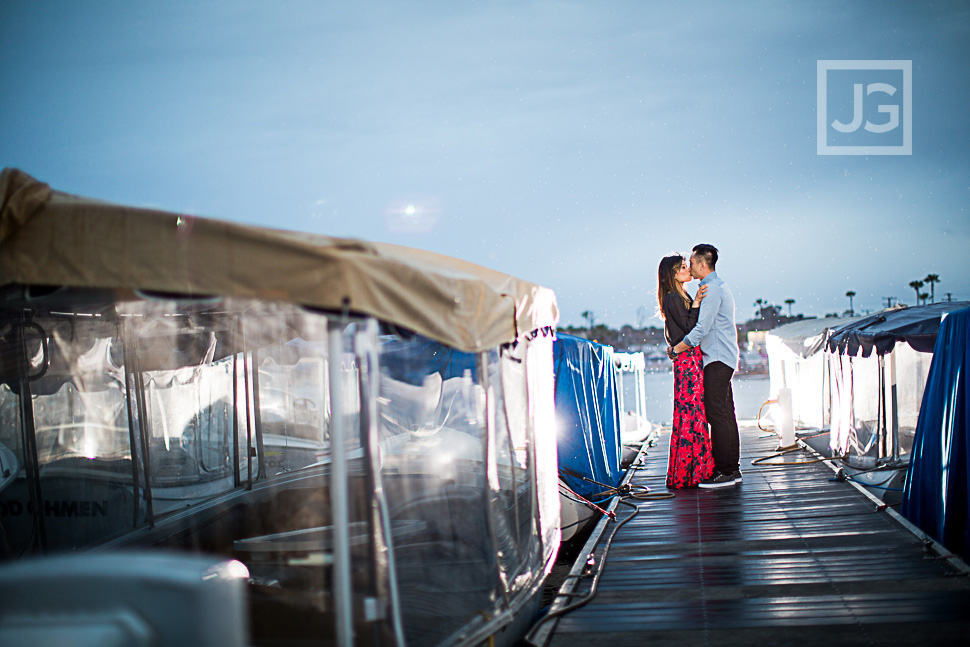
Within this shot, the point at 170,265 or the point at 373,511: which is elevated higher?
the point at 170,265

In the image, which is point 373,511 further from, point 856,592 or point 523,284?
point 856,592

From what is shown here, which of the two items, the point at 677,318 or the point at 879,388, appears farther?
the point at 879,388

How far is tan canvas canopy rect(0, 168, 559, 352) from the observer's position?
254cm

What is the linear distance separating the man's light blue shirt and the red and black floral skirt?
0.80ft

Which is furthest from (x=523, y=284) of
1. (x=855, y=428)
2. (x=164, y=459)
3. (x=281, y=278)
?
(x=855, y=428)

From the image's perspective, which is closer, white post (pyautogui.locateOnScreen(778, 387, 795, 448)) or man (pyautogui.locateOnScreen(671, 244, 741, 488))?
man (pyautogui.locateOnScreen(671, 244, 741, 488))

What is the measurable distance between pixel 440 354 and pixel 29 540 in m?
3.74

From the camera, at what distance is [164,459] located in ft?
25.9

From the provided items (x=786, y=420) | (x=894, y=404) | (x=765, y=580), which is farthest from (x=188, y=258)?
(x=786, y=420)

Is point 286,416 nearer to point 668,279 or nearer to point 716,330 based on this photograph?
point 668,279

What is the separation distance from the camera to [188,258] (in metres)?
2.63

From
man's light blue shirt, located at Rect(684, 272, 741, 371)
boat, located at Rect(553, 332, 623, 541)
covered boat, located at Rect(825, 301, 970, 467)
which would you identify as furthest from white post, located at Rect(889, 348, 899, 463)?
man's light blue shirt, located at Rect(684, 272, 741, 371)

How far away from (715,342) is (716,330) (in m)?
0.13

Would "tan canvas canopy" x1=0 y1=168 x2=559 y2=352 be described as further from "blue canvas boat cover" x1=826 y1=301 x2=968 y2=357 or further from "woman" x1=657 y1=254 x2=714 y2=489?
"blue canvas boat cover" x1=826 y1=301 x2=968 y2=357
